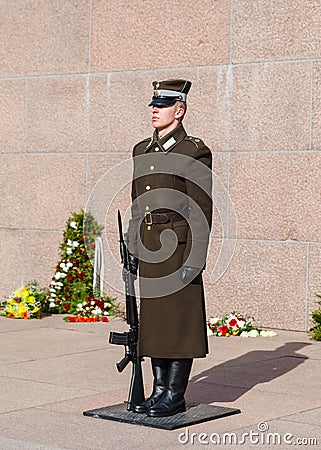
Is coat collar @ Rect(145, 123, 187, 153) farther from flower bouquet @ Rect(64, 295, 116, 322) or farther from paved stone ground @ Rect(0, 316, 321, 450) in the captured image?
flower bouquet @ Rect(64, 295, 116, 322)

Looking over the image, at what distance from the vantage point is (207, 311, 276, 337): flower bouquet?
991cm

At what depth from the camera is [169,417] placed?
6305 millimetres

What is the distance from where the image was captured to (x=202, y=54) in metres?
10.8

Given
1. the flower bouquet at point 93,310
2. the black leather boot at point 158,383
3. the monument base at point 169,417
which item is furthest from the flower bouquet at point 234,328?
the black leather boot at point 158,383

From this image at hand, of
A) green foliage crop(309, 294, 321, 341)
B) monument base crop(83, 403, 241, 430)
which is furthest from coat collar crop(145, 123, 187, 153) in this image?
green foliage crop(309, 294, 321, 341)

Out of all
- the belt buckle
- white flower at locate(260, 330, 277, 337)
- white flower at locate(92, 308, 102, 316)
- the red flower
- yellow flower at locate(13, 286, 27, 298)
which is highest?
the belt buckle

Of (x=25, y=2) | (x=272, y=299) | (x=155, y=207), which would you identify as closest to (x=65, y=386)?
(x=155, y=207)

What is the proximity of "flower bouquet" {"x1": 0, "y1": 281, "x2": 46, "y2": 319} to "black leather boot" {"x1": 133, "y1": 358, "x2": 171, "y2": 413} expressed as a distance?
15.4ft

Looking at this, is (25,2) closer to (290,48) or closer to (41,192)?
(41,192)

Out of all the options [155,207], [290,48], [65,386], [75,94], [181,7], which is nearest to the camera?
[155,207]

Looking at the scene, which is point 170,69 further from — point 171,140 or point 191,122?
point 171,140

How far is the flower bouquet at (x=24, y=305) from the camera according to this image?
431 inches

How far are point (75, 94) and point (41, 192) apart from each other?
1.22 meters

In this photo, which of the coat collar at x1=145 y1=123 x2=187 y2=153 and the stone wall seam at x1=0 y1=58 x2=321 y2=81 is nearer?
the coat collar at x1=145 y1=123 x2=187 y2=153
